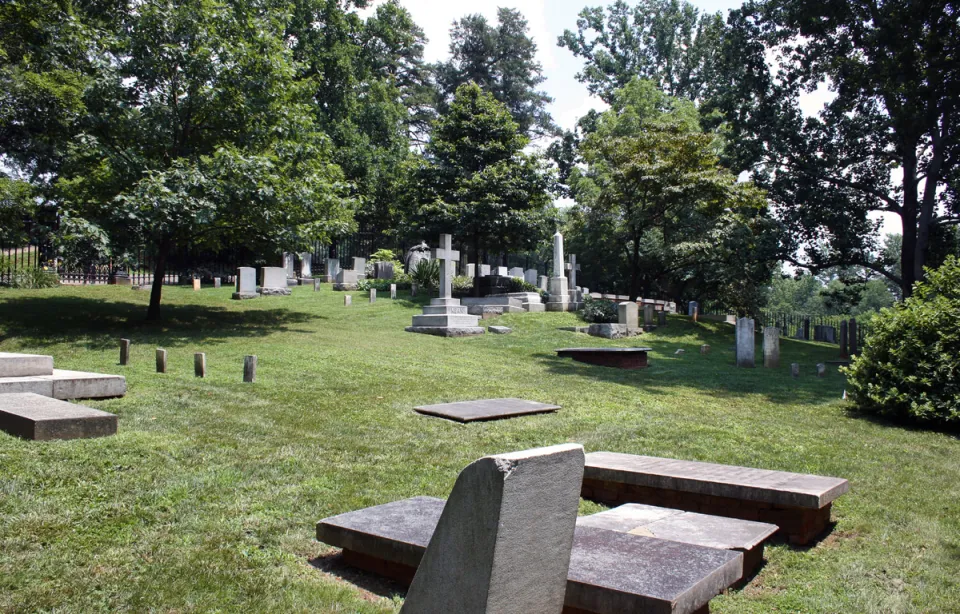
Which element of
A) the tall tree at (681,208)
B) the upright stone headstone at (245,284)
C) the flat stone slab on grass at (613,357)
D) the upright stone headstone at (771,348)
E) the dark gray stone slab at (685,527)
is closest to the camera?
the dark gray stone slab at (685,527)

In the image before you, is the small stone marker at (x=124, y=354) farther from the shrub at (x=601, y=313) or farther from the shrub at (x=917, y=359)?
the shrub at (x=601, y=313)

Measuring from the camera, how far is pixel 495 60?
169 ft

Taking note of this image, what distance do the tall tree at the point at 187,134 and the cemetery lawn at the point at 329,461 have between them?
260 centimetres

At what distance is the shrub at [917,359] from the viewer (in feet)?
30.6

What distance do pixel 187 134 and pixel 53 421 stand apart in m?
11.8

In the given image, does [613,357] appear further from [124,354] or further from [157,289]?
[157,289]

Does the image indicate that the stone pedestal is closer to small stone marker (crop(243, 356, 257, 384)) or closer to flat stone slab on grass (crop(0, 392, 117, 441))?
small stone marker (crop(243, 356, 257, 384))

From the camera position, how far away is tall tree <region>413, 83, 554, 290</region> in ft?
88.9

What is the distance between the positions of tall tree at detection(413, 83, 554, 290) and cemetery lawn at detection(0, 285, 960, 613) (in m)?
12.9

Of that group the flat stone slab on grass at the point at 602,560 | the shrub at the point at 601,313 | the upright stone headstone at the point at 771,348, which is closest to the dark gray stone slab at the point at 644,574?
the flat stone slab on grass at the point at 602,560

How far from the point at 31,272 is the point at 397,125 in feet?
76.3

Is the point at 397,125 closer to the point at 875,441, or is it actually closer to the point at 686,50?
the point at 686,50

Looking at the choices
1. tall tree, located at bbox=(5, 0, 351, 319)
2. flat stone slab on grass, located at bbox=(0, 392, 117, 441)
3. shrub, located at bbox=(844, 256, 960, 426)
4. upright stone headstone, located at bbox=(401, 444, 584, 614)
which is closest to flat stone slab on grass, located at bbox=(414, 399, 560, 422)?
flat stone slab on grass, located at bbox=(0, 392, 117, 441)

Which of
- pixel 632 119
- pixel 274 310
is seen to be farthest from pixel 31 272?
pixel 632 119
